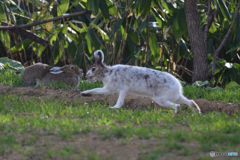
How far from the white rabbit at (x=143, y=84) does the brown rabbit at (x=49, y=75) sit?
2.12 meters

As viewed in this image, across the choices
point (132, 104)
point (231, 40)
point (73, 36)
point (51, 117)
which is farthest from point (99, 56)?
point (231, 40)

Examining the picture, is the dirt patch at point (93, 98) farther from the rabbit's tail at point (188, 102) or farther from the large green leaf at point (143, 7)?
the large green leaf at point (143, 7)

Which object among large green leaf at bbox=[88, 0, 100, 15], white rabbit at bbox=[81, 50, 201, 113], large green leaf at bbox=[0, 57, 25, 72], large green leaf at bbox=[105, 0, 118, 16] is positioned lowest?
large green leaf at bbox=[0, 57, 25, 72]

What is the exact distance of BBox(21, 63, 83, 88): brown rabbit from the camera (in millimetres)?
8516

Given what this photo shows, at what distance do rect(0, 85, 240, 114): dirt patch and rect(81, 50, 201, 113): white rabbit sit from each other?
63 centimetres

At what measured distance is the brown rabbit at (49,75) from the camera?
8.52 metres

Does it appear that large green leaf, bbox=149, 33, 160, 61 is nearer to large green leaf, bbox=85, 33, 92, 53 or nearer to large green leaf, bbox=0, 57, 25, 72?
large green leaf, bbox=85, 33, 92, 53

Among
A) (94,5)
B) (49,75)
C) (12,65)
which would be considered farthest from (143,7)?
(12,65)

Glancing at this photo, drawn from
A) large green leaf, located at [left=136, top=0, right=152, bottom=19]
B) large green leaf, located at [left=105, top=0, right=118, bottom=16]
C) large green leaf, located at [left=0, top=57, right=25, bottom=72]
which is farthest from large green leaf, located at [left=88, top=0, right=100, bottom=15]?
large green leaf, located at [left=0, top=57, right=25, bottom=72]

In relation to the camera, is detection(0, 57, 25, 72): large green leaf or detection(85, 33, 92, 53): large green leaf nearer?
detection(0, 57, 25, 72): large green leaf

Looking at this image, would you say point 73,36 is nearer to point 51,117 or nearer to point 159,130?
point 51,117

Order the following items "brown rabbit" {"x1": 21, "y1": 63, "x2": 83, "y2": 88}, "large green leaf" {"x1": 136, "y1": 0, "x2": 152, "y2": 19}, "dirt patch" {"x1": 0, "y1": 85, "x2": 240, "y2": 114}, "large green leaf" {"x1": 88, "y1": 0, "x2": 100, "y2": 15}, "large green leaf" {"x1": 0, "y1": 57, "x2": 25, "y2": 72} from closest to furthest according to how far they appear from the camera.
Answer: "dirt patch" {"x1": 0, "y1": 85, "x2": 240, "y2": 114} → "brown rabbit" {"x1": 21, "y1": 63, "x2": 83, "y2": 88} → "large green leaf" {"x1": 136, "y1": 0, "x2": 152, "y2": 19} → "large green leaf" {"x1": 88, "y1": 0, "x2": 100, "y2": 15} → "large green leaf" {"x1": 0, "y1": 57, "x2": 25, "y2": 72}

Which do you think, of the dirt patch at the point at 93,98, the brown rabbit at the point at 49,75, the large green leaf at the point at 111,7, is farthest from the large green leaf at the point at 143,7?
the dirt patch at the point at 93,98

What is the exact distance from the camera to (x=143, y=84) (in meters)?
6.36
